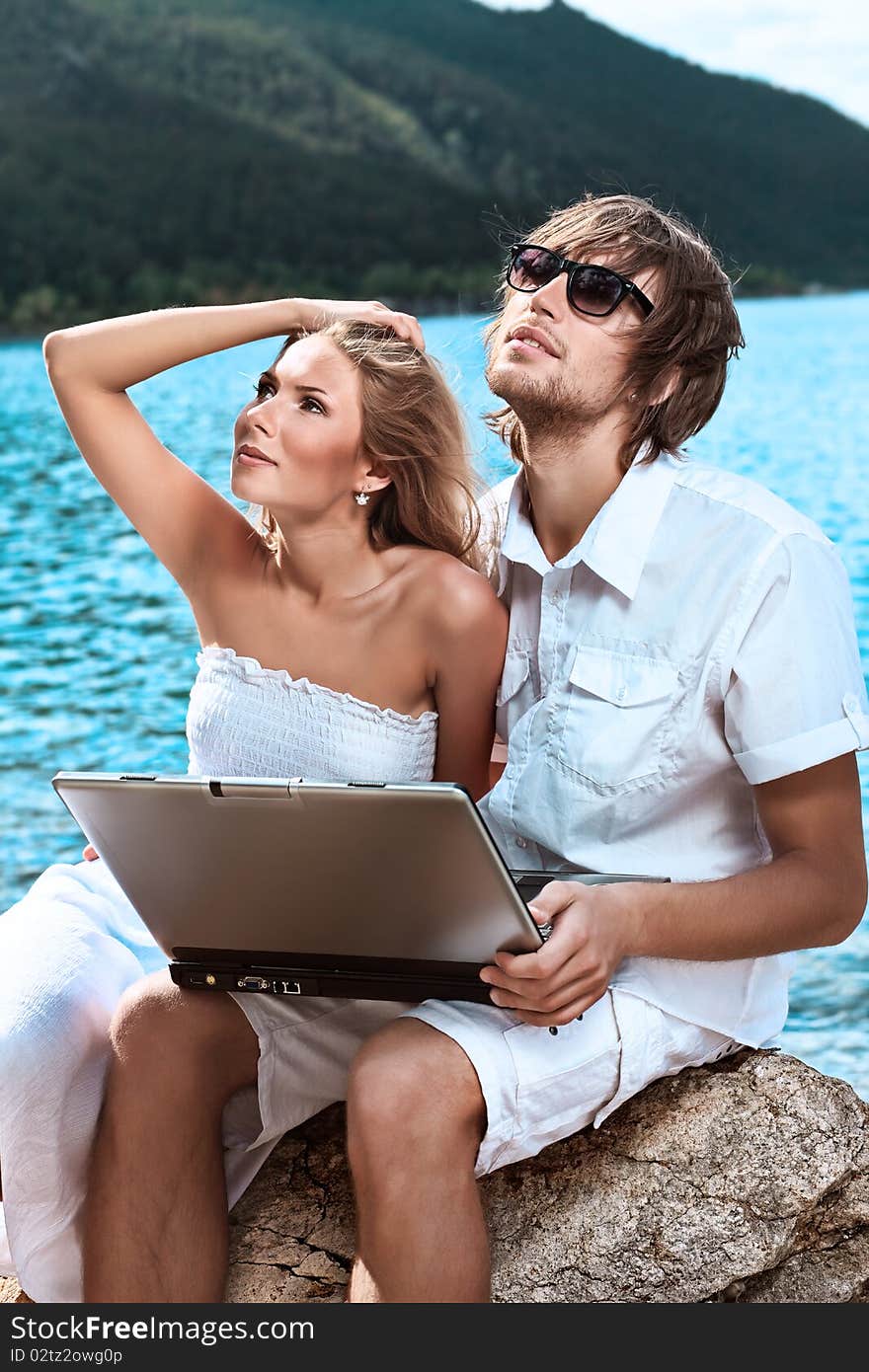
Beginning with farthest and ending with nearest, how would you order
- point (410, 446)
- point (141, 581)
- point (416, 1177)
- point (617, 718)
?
point (141, 581), point (410, 446), point (617, 718), point (416, 1177)

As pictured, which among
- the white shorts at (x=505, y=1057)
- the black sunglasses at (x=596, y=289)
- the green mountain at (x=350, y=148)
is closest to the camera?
the white shorts at (x=505, y=1057)

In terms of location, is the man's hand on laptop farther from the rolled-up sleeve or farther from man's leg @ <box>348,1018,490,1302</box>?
the rolled-up sleeve

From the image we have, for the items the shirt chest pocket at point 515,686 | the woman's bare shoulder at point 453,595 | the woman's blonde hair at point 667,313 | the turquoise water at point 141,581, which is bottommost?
the turquoise water at point 141,581

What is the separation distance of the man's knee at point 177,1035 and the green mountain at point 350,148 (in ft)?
110

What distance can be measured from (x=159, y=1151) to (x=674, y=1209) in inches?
24.6

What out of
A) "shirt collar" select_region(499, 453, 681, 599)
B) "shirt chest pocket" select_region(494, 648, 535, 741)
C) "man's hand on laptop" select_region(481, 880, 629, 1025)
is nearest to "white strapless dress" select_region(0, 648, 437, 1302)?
"shirt chest pocket" select_region(494, 648, 535, 741)

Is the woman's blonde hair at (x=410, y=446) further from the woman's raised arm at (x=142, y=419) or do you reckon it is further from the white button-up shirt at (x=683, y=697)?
the white button-up shirt at (x=683, y=697)

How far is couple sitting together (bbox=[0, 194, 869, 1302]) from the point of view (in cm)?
162

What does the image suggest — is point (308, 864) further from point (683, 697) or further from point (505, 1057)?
point (683, 697)

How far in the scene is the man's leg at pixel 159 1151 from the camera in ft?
5.57

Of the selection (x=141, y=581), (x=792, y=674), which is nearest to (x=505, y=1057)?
(x=792, y=674)

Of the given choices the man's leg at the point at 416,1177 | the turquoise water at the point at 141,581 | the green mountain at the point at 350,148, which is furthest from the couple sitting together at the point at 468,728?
the green mountain at the point at 350,148

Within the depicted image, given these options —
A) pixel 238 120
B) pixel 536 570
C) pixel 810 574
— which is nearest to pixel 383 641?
pixel 536 570

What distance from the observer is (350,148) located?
46.8 metres
